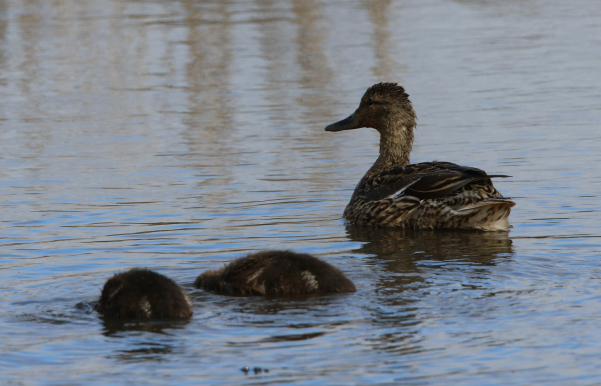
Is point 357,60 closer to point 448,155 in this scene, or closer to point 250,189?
point 448,155

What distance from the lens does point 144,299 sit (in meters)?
5.74

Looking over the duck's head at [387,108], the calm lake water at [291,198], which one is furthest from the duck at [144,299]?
the duck's head at [387,108]

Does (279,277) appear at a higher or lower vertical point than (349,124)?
lower

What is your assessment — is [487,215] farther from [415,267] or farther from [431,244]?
[415,267]

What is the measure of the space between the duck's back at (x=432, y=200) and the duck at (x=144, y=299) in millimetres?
3396

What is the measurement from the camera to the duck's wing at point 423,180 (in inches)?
333

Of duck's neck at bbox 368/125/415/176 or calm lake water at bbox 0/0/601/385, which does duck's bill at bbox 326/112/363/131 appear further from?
calm lake water at bbox 0/0/601/385

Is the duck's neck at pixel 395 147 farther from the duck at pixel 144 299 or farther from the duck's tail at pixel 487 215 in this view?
the duck at pixel 144 299

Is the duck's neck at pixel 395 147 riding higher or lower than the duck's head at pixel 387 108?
lower

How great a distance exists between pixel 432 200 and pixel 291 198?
169 centimetres

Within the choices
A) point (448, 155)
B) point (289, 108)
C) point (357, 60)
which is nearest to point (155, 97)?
point (289, 108)

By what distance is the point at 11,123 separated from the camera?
587 inches

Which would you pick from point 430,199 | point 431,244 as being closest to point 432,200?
point 430,199

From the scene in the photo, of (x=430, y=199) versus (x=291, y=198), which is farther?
(x=291, y=198)
